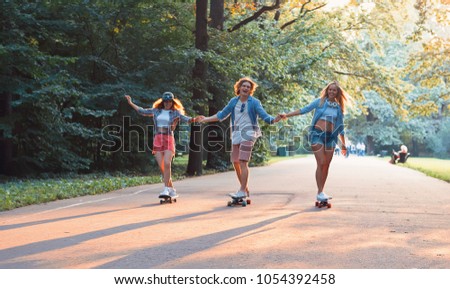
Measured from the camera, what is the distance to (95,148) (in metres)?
25.2

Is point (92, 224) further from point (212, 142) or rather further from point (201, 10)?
point (212, 142)

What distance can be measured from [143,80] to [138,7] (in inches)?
106

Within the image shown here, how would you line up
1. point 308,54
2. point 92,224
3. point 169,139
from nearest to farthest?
point 92,224 < point 169,139 < point 308,54

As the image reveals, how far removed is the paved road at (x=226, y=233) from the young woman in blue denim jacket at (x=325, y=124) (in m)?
0.79

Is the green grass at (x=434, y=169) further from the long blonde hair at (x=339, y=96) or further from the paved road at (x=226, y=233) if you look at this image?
the long blonde hair at (x=339, y=96)

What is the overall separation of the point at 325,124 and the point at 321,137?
23 cm

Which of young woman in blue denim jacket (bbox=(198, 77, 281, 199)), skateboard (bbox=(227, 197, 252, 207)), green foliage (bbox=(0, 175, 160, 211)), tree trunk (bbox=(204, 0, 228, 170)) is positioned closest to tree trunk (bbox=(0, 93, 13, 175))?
green foliage (bbox=(0, 175, 160, 211))

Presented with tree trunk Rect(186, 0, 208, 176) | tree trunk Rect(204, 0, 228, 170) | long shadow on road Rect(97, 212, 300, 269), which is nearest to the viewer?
long shadow on road Rect(97, 212, 300, 269)

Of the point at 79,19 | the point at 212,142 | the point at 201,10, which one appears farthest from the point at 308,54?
the point at 79,19

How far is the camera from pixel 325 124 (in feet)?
38.3

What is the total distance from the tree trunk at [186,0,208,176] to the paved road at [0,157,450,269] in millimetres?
9709

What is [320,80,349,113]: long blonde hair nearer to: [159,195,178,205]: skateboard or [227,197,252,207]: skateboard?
[227,197,252,207]: skateboard

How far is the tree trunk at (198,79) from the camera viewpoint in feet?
75.0

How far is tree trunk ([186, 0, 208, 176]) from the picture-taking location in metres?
22.9
